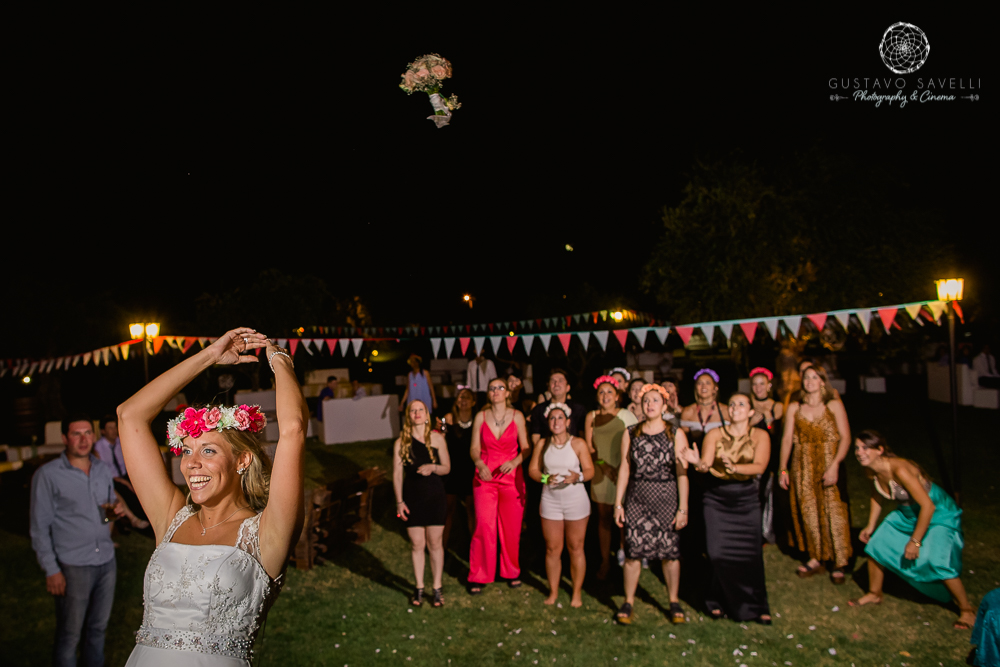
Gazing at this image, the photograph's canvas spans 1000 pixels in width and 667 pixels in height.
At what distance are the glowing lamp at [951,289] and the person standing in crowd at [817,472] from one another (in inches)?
145

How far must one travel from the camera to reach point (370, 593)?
5.32 meters

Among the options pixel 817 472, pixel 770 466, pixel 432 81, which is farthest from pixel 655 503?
pixel 432 81

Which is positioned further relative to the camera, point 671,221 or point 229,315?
point 229,315

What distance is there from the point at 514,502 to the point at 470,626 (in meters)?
1.12

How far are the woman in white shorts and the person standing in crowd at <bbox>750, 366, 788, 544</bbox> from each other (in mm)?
2007

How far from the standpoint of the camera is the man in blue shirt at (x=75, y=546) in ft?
12.1

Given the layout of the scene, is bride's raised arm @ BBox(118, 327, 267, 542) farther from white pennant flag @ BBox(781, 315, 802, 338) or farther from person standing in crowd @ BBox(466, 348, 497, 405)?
person standing in crowd @ BBox(466, 348, 497, 405)

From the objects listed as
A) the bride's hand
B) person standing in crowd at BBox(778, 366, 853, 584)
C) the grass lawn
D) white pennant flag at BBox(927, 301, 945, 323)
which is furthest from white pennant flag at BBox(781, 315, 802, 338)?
the bride's hand

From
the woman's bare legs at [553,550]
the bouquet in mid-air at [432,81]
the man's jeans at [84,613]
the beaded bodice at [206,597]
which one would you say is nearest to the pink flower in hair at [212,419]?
the beaded bodice at [206,597]

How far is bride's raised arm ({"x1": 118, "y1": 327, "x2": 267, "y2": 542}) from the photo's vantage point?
2000 millimetres

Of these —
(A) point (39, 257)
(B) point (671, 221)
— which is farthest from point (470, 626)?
(A) point (39, 257)

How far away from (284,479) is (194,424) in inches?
16.5

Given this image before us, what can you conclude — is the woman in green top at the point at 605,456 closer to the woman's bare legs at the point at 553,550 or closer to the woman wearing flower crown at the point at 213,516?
the woman's bare legs at the point at 553,550

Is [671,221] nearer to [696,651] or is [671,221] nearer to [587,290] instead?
[587,290]
